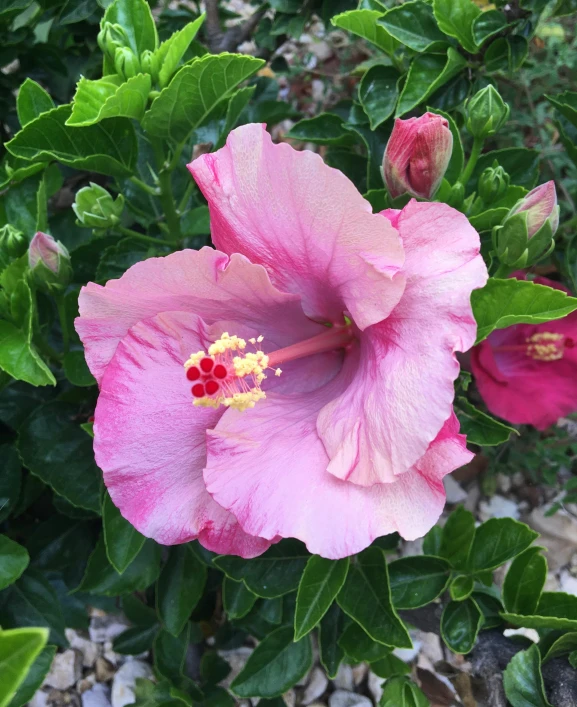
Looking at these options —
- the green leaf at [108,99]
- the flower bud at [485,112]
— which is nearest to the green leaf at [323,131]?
the flower bud at [485,112]

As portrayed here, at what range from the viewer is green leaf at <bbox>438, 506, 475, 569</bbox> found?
142 centimetres

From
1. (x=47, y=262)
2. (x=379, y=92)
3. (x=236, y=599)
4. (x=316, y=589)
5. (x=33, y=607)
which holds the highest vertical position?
(x=47, y=262)

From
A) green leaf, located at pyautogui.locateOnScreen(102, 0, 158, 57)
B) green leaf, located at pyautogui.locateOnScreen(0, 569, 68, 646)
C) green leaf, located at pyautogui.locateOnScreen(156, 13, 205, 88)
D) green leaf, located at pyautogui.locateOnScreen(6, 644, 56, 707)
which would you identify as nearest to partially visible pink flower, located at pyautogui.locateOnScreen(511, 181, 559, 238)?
green leaf, located at pyautogui.locateOnScreen(156, 13, 205, 88)

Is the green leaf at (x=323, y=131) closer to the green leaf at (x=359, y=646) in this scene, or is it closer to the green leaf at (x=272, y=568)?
the green leaf at (x=272, y=568)

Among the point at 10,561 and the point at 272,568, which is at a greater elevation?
the point at 10,561

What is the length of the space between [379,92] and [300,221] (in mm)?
768

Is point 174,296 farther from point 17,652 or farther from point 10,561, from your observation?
point 10,561

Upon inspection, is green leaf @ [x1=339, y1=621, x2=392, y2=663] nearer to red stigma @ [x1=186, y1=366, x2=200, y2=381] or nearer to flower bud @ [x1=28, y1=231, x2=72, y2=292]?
red stigma @ [x1=186, y1=366, x2=200, y2=381]

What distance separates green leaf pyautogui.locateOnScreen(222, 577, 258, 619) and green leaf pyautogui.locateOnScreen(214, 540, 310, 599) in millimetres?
103

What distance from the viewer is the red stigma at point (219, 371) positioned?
3.24 ft

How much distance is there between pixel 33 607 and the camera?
157cm

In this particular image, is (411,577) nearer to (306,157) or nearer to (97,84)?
(306,157)

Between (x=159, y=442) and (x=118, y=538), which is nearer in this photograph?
(x=159, y=442)

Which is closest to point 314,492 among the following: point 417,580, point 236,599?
point 417,580
